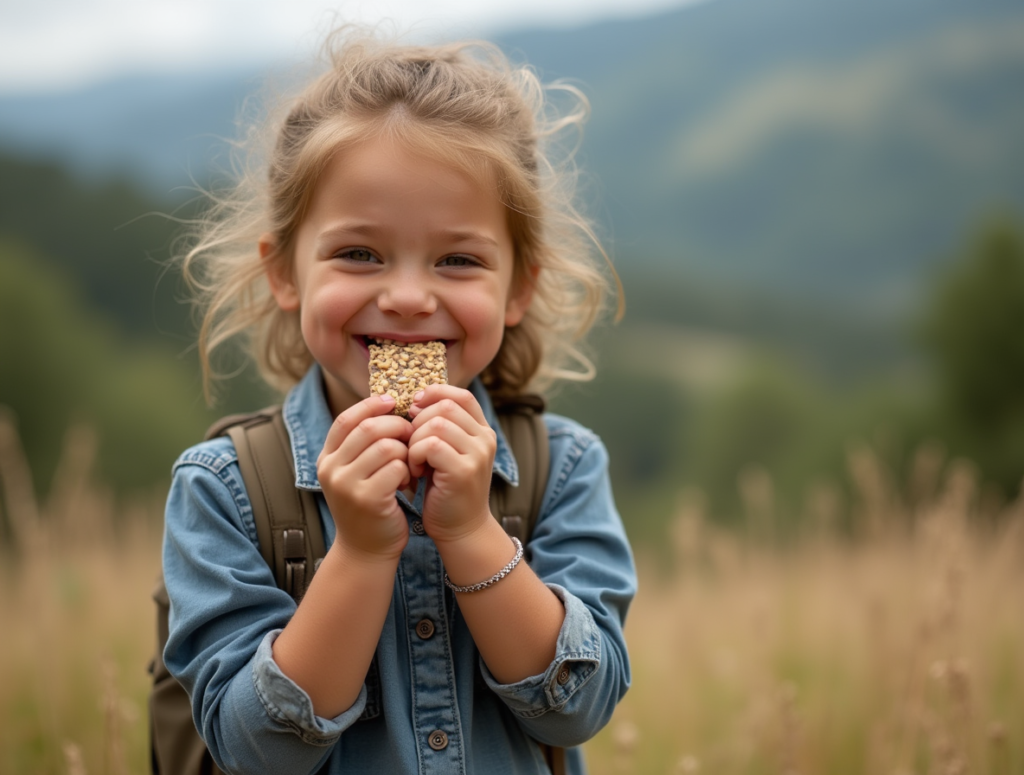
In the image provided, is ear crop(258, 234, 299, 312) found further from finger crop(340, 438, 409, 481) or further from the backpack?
finger crop(340, 438, 409, 481)

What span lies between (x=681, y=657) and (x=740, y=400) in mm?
35485

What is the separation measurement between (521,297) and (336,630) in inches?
37.4

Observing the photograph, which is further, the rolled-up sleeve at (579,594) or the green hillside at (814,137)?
the green hillside at (814,137)

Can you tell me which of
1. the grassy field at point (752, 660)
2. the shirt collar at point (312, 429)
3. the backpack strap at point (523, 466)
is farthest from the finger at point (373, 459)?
the grassy field at point (752, 660)

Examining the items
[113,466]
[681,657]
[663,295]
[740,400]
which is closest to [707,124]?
[663,295]

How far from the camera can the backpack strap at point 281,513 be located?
5.75 ft

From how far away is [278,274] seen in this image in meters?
2.07

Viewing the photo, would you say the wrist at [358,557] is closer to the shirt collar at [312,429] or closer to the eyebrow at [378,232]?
the shirt collar at [312,429]

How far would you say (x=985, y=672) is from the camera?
3.03 m

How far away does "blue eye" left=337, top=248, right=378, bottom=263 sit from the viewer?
1802 millimetres

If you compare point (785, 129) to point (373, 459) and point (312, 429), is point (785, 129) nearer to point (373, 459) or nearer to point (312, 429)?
point (312, 429)

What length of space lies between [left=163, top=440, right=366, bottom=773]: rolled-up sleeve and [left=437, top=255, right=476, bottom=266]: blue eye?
1.97 feet

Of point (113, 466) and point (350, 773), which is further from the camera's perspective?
point (113, 466)

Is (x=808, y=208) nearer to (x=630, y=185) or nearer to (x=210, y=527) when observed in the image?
(x=630, y=185)
